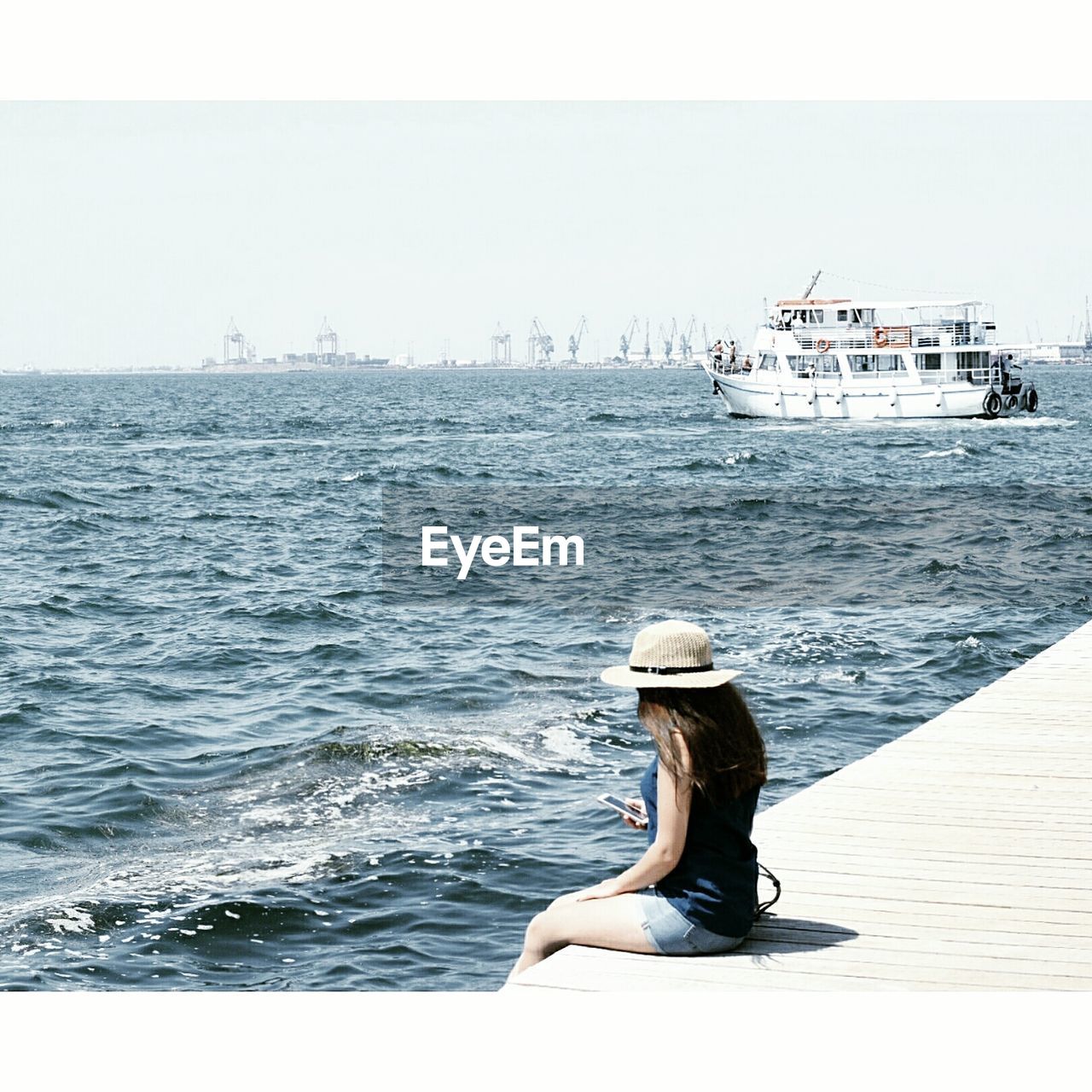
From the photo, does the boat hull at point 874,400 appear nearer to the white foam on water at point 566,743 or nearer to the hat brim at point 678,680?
the white foam on water at point 566,743

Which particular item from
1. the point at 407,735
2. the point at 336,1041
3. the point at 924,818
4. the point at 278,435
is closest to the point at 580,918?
the point at 336,1041

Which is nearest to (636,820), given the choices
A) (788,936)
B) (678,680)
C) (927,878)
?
(788,936)

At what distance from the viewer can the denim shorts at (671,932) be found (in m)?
5.14

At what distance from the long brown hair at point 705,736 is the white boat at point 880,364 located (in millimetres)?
59654

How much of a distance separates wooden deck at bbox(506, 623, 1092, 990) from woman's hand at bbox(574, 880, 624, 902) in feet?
0.56

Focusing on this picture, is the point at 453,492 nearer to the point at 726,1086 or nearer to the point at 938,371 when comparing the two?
the point at 938,371

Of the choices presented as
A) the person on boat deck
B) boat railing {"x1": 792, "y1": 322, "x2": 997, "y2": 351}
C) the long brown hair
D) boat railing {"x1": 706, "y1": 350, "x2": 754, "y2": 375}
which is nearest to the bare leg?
the person on boat deck

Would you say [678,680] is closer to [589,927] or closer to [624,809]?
[624,809]

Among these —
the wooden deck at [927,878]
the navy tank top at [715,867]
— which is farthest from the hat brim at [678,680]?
the wooden deck at [927,878]

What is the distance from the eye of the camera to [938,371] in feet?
209

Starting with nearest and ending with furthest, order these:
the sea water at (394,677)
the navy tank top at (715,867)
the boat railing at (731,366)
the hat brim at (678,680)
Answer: the hat brim at (678,680) < the navy tank top at (715,867) < the sea water at (394,677) < the boat railing at (731,366)

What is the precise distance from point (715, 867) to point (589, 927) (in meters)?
0.49

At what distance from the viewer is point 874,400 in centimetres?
6481

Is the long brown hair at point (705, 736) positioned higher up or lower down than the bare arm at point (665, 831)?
higher up
